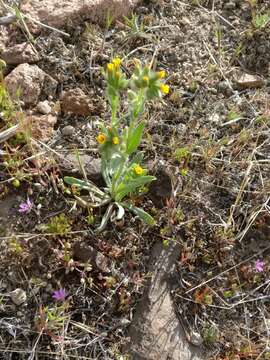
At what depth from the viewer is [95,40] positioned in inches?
134

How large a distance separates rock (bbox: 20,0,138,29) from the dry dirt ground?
0.18 feet

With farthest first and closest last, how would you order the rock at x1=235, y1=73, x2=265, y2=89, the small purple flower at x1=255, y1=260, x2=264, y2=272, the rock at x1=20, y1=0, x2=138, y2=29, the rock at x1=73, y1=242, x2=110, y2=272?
the rock at x1=235, y1=73, x2=265, y2=89 → the rock at x1=20, y1=0, x2=138, y2=29 → the small purple flower at x1=255, y1=260, x2=264, y2=272 → the rock at x1=73, y1=242, x2=110, y2=272

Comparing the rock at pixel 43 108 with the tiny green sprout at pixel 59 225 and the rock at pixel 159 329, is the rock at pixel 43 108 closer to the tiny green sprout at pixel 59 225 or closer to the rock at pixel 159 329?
the tiny green sprout at pixel 59 225

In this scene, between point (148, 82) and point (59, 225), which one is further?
point (59, 225)

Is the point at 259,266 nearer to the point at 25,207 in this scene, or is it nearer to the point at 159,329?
the point at 159,329

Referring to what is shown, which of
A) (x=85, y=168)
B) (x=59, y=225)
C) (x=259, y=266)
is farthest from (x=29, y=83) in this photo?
(x=259, y=266)

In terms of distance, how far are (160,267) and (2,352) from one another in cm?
98

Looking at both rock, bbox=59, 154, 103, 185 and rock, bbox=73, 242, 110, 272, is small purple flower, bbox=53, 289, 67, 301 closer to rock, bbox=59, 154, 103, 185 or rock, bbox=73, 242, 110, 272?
rock, bbox=73, 242, 110, 272

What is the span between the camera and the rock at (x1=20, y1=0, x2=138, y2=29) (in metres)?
3.37

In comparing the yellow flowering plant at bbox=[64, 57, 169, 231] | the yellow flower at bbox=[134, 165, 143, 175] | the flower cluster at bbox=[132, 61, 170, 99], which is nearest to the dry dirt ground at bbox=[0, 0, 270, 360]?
the yellow flowering plant at bbox=[64, 57, 169, 231]

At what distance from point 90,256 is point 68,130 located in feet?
2.78

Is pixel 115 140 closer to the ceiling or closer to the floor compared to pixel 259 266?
closer to the ceiling

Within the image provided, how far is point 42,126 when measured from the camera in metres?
3.06

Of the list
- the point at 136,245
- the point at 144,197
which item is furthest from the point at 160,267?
the point at 144,197
